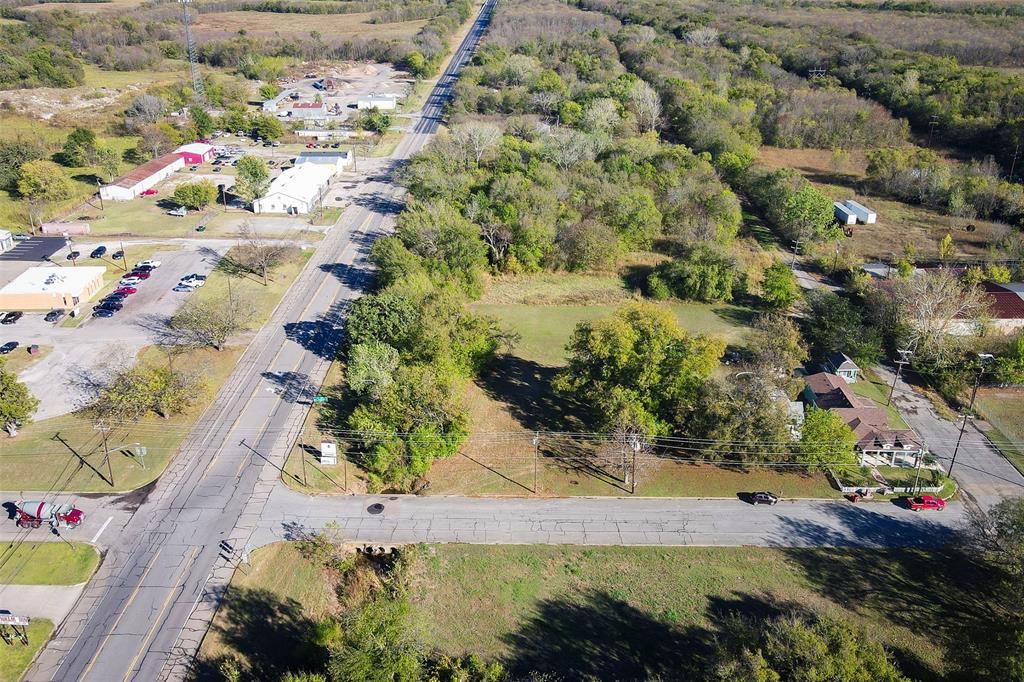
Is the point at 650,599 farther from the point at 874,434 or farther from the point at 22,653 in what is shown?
the point at 22,653

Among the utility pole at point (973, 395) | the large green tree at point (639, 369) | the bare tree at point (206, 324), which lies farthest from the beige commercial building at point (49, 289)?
the utility pole at point (973, 395)

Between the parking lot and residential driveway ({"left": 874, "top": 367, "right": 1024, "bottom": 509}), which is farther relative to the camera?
the parking lot

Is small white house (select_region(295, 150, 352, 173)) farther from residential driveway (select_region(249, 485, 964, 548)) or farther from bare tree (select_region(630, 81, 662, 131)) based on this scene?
residential driveway (select_region(249, 485, 964, 548))

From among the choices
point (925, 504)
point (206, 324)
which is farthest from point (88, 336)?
point (925, 504)

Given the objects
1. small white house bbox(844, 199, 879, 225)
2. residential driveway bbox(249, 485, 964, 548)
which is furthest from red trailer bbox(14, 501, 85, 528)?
small white house bbox(844, 199, 879, 225)

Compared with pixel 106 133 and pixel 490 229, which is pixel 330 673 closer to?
pixel 490 229
